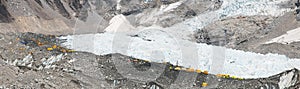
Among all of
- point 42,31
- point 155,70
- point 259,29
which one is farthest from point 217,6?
point 155,70

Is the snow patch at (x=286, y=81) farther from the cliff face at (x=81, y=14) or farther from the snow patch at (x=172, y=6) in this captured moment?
the snow patch at (x=172, y=6)

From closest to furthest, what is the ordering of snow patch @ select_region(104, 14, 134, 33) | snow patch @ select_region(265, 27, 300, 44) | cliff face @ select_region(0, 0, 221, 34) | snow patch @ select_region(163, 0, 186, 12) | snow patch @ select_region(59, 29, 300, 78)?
snow patch @ select_region(59, 29, 300, 78)
snow patch @ select_region(265, 27, 300, 44)
cliff face @ select_region(0, 0, 221, 34)
snow patch @ select_region(104, 14, 134, 33)
snow patch @ select_region(163, 0, 186, 12)

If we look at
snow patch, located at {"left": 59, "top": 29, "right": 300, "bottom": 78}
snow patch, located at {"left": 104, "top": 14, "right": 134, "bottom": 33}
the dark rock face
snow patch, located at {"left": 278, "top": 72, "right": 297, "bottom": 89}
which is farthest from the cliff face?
snow patch, located at {"left": 278, "top": 72, "right": 297, "bottom": 89}

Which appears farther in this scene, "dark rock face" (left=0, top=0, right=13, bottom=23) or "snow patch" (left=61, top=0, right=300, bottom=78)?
"dark rock face" (left=0, top=0, right=13, bottom=23)

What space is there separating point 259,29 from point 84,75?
16.4m

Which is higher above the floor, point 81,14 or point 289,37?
point 289,37

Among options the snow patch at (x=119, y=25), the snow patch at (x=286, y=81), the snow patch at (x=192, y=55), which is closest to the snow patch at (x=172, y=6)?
the snow patch at (x=119, y=25)

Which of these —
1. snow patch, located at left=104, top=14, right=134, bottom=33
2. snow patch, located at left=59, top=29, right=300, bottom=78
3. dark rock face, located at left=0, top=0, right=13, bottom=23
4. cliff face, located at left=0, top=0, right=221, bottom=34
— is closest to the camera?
snow patch, located at left=59, top=29, right=300, bottom=78

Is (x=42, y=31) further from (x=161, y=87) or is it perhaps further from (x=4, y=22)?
(x=161, y=87)

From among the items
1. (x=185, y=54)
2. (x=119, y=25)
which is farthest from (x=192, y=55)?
(x=119, y=25)

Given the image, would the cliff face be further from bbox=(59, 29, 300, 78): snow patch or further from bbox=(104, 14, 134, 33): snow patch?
bbox=(59, 29, 300, 78): snow patch

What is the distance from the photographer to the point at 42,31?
30609 millimetres

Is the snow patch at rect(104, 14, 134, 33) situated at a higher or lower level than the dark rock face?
lower

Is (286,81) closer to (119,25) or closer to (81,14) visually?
(119,25)
